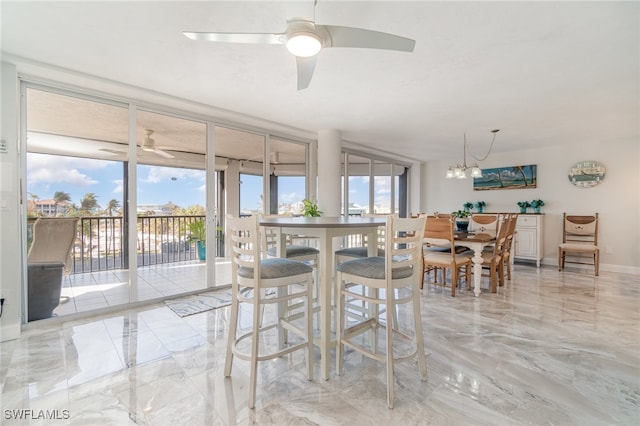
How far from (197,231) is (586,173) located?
6.91 m

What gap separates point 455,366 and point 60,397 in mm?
2473

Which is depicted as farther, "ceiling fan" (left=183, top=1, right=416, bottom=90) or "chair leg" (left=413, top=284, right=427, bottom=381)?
"chair leg" (left=413, top=284, right=427, bottom=381)

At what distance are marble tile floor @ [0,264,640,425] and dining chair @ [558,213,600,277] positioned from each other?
2572 mm

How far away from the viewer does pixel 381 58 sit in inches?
93.1

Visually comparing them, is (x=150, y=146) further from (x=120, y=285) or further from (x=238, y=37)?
(x=238, y=37)

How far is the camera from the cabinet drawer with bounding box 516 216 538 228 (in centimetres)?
548

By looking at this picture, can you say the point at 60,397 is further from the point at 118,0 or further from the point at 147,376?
the point at 118,0

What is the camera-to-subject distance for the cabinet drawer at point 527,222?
548 cm

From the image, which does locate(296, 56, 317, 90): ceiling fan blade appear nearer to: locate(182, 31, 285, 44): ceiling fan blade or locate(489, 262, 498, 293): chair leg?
locate(182, 31, 285, 44): ceiling fan blade

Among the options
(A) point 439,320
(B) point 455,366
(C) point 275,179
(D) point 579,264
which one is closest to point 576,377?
(B) point 455,366

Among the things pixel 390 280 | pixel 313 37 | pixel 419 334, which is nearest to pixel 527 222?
pixel 419 334

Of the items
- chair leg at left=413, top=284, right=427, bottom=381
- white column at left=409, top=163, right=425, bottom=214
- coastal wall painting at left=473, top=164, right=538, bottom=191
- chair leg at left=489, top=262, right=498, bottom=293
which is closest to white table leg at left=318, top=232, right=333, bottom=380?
chair leg at left=413, top=284, right=427, bottom=381

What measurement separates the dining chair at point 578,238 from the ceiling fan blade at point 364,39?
5320 mm

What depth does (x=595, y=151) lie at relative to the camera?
521 cm
